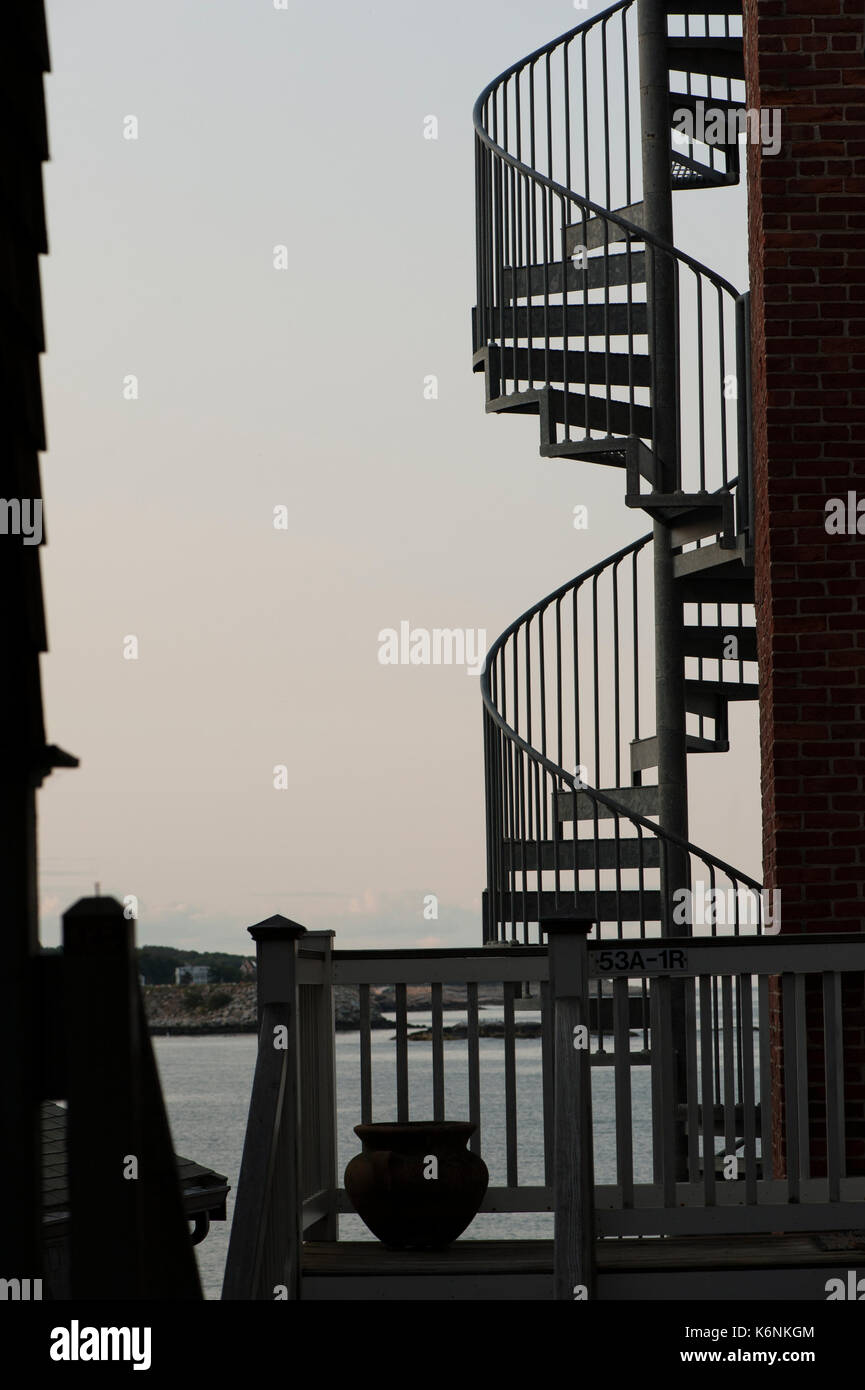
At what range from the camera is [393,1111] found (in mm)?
75688

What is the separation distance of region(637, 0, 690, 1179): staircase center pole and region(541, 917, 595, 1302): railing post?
3.06 m

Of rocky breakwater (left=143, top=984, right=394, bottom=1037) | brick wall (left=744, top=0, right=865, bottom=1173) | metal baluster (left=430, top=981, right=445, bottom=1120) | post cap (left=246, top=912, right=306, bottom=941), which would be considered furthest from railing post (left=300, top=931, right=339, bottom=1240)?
rocky breakwater (left=143, top=984, right=394, bottom=1037)

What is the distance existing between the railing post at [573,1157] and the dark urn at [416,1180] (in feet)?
1.33

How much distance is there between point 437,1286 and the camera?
14.6 feet

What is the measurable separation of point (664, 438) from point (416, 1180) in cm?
440

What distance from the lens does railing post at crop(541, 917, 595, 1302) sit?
4.29 m

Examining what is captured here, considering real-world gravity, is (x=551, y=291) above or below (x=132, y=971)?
above

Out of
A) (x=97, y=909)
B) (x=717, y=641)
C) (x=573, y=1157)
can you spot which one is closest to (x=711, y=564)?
(x=717, y=641)

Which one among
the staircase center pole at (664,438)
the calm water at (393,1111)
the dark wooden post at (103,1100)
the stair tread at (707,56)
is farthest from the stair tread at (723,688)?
the calm water at (393,1111)

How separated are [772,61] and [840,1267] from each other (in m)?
3.97

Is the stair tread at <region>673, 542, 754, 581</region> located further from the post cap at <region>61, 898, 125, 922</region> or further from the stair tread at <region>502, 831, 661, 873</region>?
the post cap at <region>61, 898, 125, 922</region>
